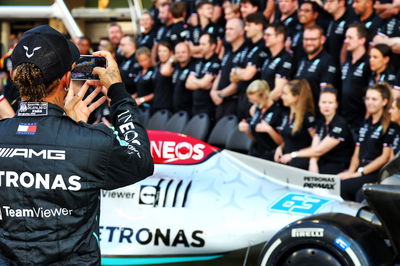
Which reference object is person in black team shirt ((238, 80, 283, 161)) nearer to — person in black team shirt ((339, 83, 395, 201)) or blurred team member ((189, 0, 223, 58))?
person in black team shirt ((339, 83, 395, 201))

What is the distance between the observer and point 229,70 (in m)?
11.0

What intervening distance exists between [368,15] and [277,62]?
4.05 feet

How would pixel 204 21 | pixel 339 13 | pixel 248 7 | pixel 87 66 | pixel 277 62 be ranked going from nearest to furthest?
pixel 87 66, pixel 339 13, pixel 277 62, pixel 248 7, pixel 204 21

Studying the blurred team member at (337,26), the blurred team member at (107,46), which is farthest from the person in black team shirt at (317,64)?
the blurred team member at (107,46)

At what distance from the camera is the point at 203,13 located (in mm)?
11922

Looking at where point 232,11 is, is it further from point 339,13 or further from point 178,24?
point 339,13

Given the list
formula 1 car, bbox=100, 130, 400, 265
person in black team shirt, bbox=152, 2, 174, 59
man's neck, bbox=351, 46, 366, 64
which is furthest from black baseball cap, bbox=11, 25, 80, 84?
person in black team shirt, bbox=152, 2, 174, 59

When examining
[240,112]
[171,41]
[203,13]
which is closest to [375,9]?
[240,112]

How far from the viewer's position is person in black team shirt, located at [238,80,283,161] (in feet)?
32.0

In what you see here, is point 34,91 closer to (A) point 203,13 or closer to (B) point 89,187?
(B) point 89,187

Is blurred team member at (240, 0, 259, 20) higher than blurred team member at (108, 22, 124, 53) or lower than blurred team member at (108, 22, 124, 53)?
higher

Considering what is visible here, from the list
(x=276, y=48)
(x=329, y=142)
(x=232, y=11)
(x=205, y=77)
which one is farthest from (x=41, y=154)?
(x=232, y=11)

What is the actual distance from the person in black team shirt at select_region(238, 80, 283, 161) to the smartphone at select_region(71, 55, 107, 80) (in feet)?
21.4

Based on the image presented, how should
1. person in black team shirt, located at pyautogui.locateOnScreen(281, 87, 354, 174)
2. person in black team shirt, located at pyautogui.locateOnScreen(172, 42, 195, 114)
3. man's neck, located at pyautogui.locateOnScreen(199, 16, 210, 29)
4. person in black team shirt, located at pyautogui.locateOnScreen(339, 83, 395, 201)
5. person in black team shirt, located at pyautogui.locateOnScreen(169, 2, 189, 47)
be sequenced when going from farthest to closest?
person in black team shirt, located at pyautogui.locateOnScreen(169, 2, 189, 47), man's neck, located at pyautogui.locateOnScreen(199, 16, 210, 29), person in black team shirt, located at pyautogui.locateOnScreen(172, 42, 195, 114), person in black team shirt, located at pyautogui.locateOnScreen(281, 87, 354, 174), person in black team shirt, located at pyautogui.locateOnScreen(339, 83, 395, 201)
